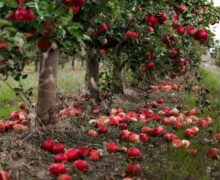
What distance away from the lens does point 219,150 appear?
4.93 meters

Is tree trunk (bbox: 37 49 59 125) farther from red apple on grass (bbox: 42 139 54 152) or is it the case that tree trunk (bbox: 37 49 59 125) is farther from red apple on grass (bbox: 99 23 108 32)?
red apple on grass (bbox: 99 23 108 32)

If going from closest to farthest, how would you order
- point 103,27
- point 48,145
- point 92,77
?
1. point 48,145
2. point 103,27
3. point 92,77

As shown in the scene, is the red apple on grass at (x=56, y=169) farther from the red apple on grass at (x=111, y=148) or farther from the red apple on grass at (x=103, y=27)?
the red apple on grass at (x=103, y=27)

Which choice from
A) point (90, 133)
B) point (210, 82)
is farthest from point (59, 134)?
point (210, 82)

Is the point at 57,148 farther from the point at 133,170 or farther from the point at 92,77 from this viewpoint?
the point at 92,77

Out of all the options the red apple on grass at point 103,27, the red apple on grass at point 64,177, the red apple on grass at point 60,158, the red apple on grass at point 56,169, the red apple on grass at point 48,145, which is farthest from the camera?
the red apple on grass at point 103,27

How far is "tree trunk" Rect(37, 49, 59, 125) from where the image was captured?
494cm

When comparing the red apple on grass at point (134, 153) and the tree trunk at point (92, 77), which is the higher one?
the tree trunk at point (92, 77)

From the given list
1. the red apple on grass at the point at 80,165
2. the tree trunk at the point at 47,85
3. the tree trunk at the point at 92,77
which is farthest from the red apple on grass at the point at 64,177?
the tree trunk at the point at 92,77

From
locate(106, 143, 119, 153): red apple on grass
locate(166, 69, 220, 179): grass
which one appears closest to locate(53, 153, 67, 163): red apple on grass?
locate(106, 143, 119, 153): red apple on grass

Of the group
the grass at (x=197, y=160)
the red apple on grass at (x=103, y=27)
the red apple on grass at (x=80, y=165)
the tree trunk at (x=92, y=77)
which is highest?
the red apple on grass at (x=103, y=27)

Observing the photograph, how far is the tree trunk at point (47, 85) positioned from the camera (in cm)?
494

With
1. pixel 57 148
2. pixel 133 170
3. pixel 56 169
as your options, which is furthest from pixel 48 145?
pixel 133 170

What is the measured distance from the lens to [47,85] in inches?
196
